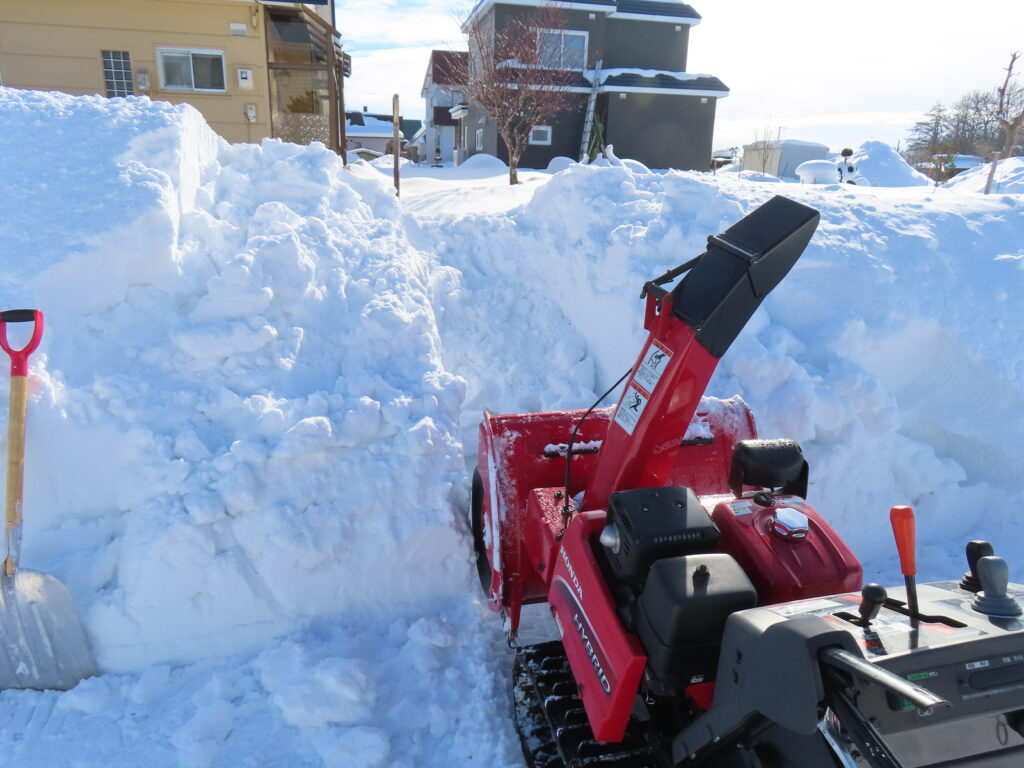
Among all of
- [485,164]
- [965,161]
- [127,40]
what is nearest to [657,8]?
[485,164]

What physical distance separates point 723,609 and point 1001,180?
628 inches

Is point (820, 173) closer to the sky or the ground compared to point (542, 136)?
closer to the ground

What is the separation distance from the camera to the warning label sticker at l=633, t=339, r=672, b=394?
8.30 ft

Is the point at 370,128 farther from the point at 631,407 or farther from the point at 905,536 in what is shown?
the point at 905,536

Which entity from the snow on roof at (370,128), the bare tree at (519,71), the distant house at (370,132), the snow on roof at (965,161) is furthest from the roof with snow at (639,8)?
the snow on roof at (370,128)

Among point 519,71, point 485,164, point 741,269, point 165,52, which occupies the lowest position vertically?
Result: point 741,269

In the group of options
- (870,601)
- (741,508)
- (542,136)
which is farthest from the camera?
(542,136)

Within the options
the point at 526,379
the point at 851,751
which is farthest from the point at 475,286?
the point at 851,751

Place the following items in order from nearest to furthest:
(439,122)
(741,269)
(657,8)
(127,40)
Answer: (741,269) < (127,40) < (657,8) < (439,122)

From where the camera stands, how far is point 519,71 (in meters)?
17.4

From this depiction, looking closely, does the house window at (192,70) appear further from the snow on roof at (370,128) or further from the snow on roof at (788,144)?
the snow on roof at (370,128)

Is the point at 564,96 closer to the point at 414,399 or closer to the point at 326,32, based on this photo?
the point at 326,32

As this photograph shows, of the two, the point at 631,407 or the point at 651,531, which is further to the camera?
the point at 631,407

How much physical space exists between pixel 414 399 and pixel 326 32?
9891 millimetres
